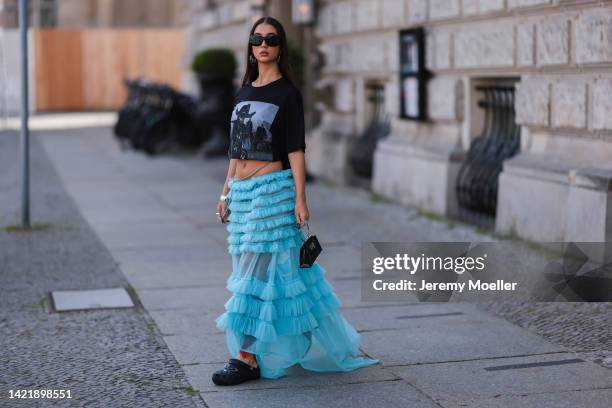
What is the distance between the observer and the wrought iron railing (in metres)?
10.2

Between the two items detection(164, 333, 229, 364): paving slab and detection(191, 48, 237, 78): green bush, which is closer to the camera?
detection(164, 333, 229, 364): paving slab

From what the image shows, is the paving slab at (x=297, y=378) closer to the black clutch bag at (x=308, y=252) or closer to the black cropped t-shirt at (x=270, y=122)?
the black clutch bag at (x=308, y=252)

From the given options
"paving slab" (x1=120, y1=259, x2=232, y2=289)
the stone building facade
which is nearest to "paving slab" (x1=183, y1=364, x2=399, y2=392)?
"paving slab" (x1=120, y1=259, x2=232, y2=289)

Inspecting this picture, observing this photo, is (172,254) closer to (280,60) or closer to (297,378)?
(297,378)

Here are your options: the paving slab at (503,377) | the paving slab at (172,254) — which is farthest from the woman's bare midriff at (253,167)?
the paving slab at (172,254)

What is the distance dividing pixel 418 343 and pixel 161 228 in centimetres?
496

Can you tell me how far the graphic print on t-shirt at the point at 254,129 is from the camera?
557 cm

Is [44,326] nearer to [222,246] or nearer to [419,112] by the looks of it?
[222,246]

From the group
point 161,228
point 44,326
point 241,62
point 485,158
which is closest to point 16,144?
point 241,62

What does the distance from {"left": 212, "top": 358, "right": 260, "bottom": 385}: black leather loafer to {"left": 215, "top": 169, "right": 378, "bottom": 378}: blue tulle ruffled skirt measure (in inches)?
2.8

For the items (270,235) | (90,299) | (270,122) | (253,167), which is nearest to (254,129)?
(270,122)

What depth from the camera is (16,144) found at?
2102 centimetres

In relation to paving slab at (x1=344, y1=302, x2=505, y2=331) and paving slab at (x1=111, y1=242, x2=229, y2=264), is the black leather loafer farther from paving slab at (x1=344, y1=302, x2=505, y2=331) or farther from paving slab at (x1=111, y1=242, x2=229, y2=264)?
paving slab at (x1=111, y1=242, x2=229, y2=264)

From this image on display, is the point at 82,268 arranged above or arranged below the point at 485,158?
below
